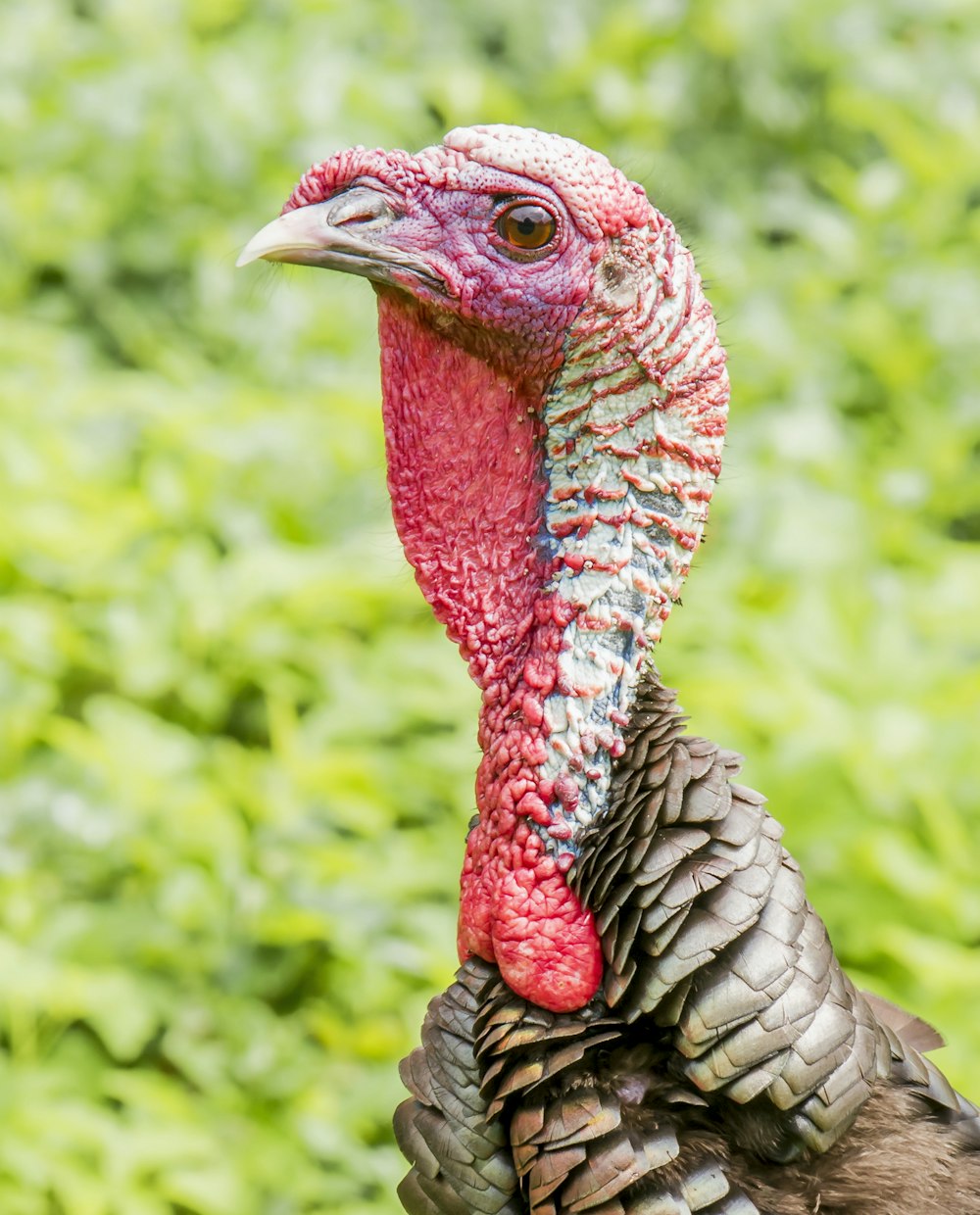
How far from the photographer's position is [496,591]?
170 centimetres

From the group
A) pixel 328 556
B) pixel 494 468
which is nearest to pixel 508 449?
pixel 494 468

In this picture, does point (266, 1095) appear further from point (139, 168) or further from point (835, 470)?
point (139, 168)

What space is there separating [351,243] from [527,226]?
18 cm

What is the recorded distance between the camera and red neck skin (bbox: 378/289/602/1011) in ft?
5.38

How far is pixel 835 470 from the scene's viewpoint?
168 inches

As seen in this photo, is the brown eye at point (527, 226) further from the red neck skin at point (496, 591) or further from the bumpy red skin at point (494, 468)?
the red neck skin at point (496, 591)

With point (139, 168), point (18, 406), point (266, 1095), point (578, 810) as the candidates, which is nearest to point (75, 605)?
point (18, 406)

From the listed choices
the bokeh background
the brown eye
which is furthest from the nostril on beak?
the bokeh background

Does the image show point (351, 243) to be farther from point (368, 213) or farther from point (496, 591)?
point (496, 591)

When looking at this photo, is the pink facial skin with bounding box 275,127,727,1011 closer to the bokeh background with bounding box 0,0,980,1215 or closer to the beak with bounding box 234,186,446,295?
the beak with bounding box 234,186,446,295

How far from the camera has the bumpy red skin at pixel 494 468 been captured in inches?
62.4

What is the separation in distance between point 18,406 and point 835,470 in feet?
7.40

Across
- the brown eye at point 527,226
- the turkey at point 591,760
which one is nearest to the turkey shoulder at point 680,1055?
the turkey at point 591,760

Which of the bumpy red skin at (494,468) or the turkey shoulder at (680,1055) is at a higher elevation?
the bumpy red skin at (494,468)
